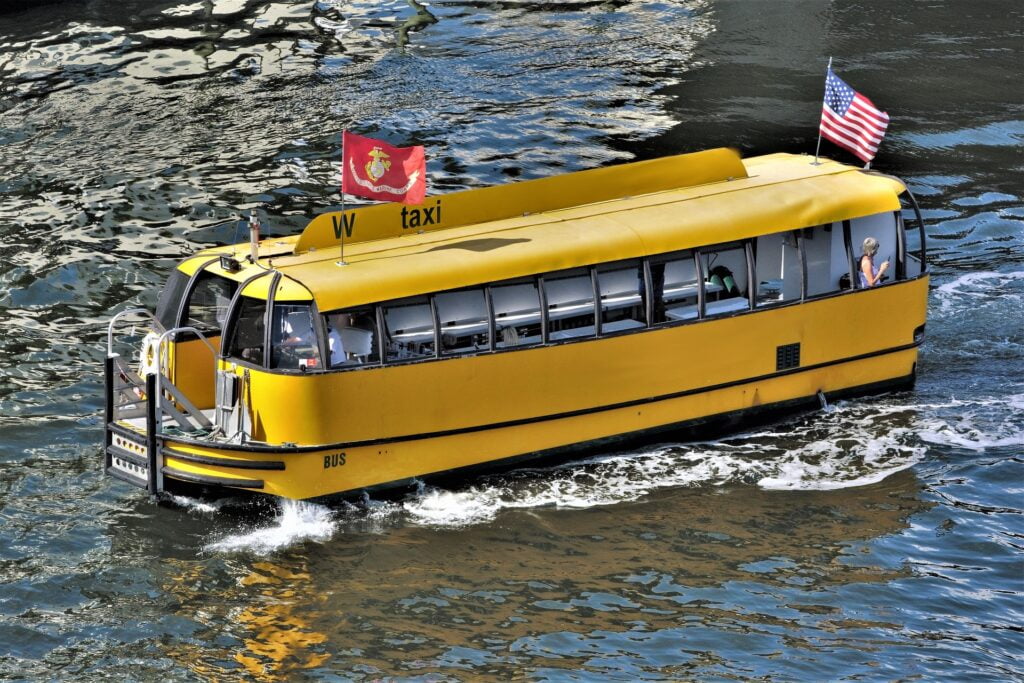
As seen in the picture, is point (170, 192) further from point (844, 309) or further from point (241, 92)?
point (844, 309)

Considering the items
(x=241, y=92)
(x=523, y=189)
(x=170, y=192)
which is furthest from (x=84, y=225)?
(x=523, y=189)

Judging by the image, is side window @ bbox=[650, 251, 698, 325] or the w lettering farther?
side window @ bbox=[650, 251, 698, 325]

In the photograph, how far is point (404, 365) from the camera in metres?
16.3

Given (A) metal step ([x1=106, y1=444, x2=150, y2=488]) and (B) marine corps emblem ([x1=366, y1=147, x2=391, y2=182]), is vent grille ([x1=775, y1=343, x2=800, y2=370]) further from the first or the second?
(A) metal step ([x1=106, y1=444, x2=150, y2=488])

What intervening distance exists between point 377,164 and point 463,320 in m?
2.09

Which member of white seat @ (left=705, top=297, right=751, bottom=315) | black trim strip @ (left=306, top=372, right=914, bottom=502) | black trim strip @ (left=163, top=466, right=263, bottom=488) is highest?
white seat @ (left=705, top=297, right=751, bottom=315)

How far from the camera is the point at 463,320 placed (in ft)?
55.4

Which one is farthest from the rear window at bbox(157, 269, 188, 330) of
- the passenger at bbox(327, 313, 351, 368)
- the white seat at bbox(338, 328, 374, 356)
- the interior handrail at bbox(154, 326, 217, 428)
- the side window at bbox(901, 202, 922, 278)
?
the side window at bbox(901, 202, 922, 278)

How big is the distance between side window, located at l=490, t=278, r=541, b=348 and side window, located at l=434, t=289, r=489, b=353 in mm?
180

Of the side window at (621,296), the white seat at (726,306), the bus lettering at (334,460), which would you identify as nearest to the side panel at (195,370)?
the bus lettering at (334,460)

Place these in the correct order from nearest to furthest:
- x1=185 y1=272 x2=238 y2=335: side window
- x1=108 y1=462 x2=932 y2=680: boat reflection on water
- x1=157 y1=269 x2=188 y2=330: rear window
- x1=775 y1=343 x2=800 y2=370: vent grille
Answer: x1=108 y1=462 x2=932 y2=680: boat reflection on water
x1=185 y1=272 x2=238 y2=335: side window
x1=157 y1=269 x2=188 y2=330: rear window
x1=775 y1=343 x2=800 y2=370: vent grille

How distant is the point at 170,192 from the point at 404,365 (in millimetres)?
12326

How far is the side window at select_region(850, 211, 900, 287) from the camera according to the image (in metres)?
19.3

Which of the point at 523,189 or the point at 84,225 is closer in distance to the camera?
the point at 523,189
